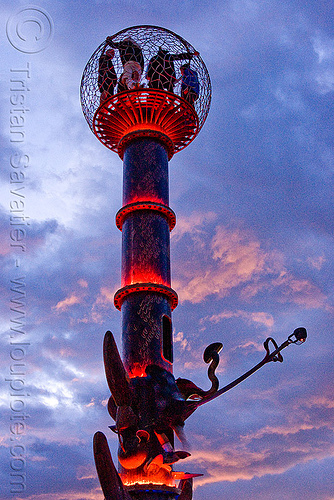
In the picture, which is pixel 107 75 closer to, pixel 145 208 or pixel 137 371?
pixel 145 208

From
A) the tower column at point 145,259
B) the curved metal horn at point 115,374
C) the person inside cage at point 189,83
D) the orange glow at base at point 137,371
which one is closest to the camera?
the curved metal horn at point 115,374

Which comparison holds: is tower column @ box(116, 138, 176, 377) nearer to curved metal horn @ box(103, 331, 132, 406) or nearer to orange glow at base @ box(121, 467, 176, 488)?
curved metal horn @ box(103, 331, 132, 406)

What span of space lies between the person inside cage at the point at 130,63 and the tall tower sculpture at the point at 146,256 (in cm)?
3

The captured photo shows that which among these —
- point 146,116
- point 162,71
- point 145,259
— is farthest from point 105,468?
point 162,71

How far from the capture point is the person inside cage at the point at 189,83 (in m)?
19.7

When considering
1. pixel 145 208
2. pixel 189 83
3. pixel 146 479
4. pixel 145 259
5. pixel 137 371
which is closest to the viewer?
pixel 146 479

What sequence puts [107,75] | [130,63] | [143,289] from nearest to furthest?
1. [143,289]
2. [130,63]
3. [107,75]

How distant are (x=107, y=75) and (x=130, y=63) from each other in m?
0.90

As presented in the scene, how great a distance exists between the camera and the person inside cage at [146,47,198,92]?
1917 cm

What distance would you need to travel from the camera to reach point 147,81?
19203 millimetres

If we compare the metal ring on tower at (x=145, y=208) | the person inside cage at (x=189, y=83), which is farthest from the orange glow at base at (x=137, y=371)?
the person inside cage at (x=189, y=83)

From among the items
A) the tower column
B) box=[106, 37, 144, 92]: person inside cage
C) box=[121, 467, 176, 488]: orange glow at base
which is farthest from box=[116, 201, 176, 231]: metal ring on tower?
box=[121, 467, 176, 488]: orange glow at base

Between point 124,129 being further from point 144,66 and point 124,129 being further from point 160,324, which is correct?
point 160,324

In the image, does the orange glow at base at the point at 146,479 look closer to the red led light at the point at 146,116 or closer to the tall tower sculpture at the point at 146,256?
the tall tower sculpture at the point at 146,256
